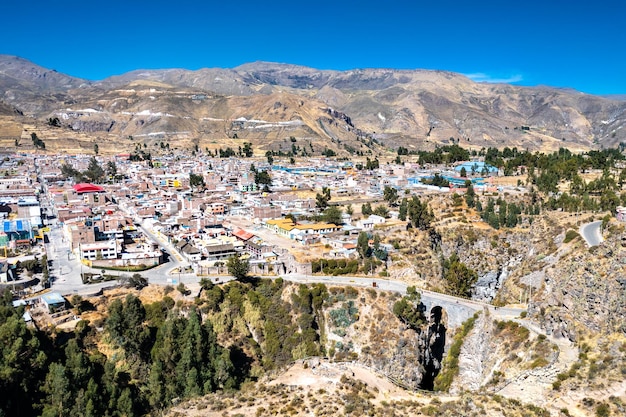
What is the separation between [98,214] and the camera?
177ft

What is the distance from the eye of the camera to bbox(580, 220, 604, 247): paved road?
36009 millimetres

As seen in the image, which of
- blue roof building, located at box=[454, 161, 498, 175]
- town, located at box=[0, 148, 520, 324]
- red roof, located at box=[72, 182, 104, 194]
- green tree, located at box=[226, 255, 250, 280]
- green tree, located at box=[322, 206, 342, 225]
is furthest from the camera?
blue roof building, located at box=[454, 161, 498, 175]

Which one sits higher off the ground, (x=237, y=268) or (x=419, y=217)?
(x=419, y=217)

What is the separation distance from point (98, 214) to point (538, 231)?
44.5 metres

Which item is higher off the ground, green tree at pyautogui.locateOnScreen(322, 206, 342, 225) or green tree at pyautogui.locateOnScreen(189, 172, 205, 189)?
green tree at pyautogui.locateOnScreen(189, 172, 205, 189)

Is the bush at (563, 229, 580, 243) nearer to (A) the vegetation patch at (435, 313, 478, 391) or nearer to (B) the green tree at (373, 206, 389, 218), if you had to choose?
(A) the vegetation patch at (435, 313, 478, 391)

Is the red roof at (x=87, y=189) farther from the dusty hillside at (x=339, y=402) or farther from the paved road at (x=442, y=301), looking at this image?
the dusty hillside at (x=339, y=402)

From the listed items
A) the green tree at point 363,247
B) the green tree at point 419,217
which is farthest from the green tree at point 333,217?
the green tree at point 363,247

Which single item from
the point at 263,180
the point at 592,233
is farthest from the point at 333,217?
the point at 263,180

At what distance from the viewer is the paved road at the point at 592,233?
36.0 meters

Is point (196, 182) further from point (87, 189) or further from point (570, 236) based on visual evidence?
point (570, 236)

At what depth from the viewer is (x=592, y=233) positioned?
38875mm

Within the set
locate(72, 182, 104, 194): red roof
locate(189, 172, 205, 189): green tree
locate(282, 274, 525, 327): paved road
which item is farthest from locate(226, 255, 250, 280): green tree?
locate(72, 182, 104, 194): red roof

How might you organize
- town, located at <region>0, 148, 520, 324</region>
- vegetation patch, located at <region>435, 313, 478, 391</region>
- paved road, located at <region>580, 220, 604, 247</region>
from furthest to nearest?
town, located at <region>0, 148, 520, 324</region>
paved road, located at <region>580, 220, 604, 247</region>
vegetation patch, located at <region>435, 313, 478, 391</region>
